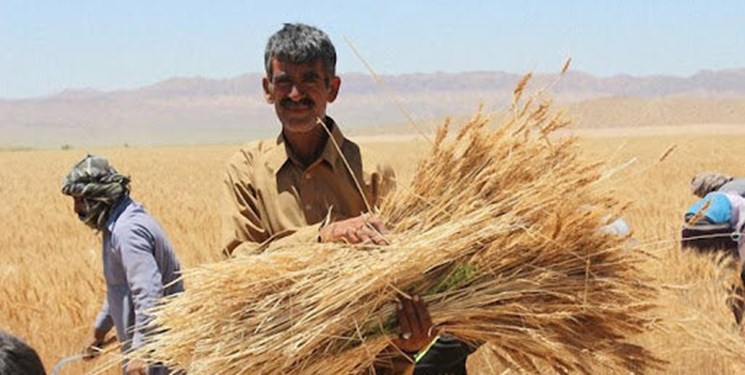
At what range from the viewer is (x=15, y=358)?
1707 millimetres

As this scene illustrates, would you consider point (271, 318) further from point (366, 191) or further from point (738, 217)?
point (738, 217)

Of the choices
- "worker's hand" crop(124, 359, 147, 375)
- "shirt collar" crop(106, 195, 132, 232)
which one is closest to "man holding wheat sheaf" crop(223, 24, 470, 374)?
"worker's hand" crop(124, 359, 147, 375)

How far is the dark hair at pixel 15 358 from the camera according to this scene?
5.53ft

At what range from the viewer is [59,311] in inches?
239

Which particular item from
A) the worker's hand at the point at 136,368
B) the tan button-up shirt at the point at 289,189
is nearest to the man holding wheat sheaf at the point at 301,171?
the tan button-up shirt at the point at 289,189

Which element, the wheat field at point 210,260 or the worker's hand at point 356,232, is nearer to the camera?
the worker's hand at point 356,232

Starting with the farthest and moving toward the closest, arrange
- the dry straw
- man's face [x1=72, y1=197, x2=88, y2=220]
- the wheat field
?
man's face [x1=72, y1=197, x2=88, y2=220]
the wheat field
the dry straw

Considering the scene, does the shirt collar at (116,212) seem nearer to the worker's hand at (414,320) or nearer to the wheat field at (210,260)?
the wheat field at (210,260)

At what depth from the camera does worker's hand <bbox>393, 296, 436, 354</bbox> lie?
106 inches

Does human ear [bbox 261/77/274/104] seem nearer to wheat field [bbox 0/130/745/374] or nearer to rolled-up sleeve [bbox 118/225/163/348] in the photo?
wheat field [bbox 0/130/745/374]

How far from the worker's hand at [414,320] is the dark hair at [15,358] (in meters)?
1.09

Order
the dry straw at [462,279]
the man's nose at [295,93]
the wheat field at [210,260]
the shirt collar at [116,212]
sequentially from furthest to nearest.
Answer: the shirt collar at [116,212] < the wheat field at [210,260] < the man's nose at [295,93] < the dry straw at [462,279]

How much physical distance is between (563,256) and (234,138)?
179 m

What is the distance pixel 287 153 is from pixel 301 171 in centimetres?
6
